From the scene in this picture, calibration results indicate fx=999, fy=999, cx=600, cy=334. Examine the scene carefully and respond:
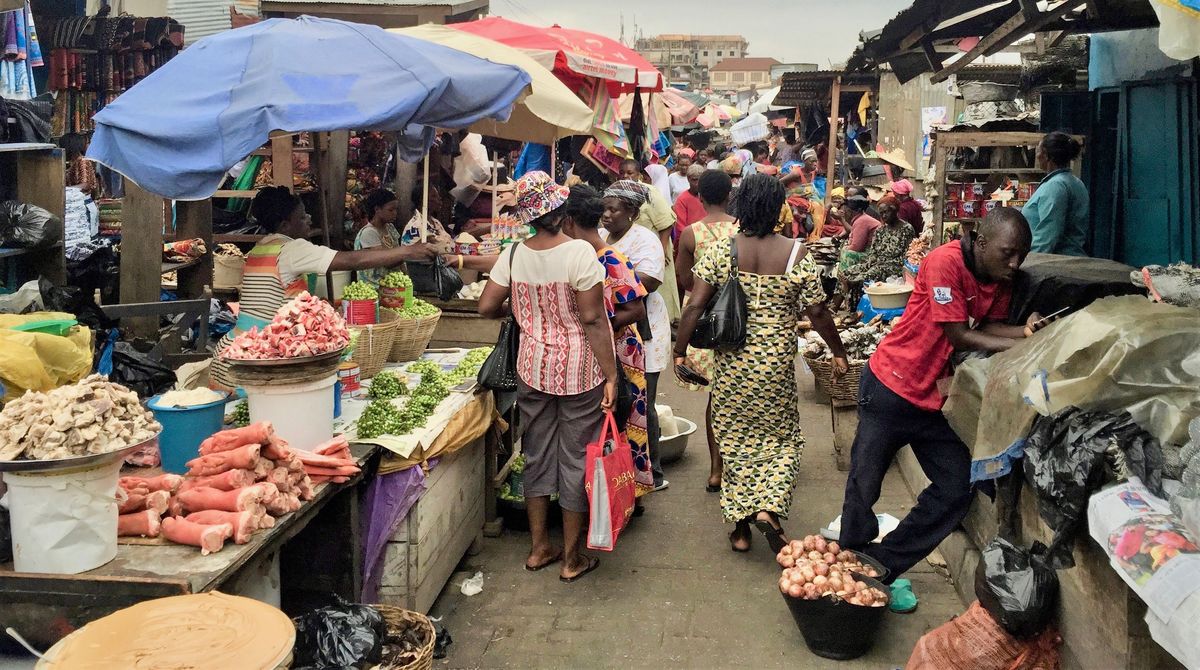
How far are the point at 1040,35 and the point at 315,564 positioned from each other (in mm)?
7073

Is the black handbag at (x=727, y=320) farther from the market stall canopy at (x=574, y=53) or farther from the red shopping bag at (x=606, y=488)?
the market stall canopy at (x=574, y=53)

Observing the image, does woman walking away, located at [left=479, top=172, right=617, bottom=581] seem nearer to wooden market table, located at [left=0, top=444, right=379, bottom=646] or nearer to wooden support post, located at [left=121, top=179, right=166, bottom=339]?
wooden market table, located at [left=0, top=444, right=379, bottom=646]

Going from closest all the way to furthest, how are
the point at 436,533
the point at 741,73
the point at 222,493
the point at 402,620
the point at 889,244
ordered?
the point at 222,493
the point at 402,620
the point at 436,533
the point at 889,244
the point at 741,73

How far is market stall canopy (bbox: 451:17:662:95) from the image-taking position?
28.1 feet

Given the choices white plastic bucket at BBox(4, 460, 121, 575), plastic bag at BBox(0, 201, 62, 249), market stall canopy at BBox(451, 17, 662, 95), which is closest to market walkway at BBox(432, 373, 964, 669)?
white plastic bucket at BBox(4, 460, 121, 575)

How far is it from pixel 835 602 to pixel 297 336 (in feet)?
Result: 8.53

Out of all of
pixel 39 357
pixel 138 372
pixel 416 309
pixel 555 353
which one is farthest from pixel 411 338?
pixel 39 357

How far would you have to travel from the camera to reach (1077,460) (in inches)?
127

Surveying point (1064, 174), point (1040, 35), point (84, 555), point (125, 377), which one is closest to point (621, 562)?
point (125, 377)

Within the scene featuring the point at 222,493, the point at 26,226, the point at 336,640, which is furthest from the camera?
the point at 26,226

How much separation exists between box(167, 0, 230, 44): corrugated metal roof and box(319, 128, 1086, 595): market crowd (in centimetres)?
824

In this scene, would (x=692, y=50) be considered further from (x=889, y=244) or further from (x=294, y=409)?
(x=294, y=409)

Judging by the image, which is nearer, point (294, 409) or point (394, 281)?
point (294, 409)

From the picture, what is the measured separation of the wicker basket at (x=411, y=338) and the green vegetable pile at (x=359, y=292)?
0.27 meters
